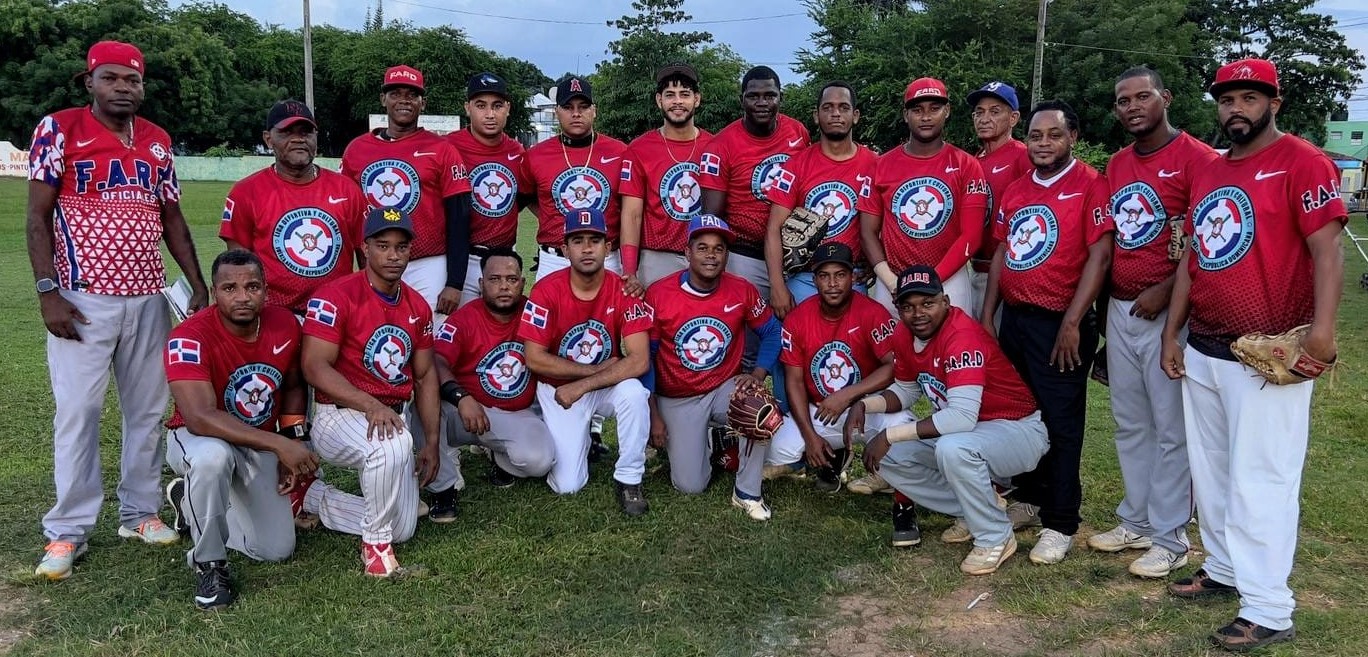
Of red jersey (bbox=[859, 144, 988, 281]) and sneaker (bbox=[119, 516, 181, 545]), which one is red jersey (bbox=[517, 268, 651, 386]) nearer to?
red jersey (bbox=[859, 144, 988, 281])

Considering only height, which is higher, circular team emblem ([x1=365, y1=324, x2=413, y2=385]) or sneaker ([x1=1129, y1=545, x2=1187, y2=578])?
circular team emblem ([x1=365, y1=324, x2=413, y2=385])

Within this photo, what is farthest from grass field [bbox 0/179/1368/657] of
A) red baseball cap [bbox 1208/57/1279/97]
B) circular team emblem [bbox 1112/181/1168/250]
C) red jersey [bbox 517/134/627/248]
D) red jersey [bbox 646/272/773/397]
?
red baseball cap [bbox 1208/57/1279/97]

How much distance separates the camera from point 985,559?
188 inches

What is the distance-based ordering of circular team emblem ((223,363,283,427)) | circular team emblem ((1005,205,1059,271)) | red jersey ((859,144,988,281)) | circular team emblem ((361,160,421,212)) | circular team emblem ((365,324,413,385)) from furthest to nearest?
circular team emblem ((361,160,421,212)) → red jersey ((859,144,988,281)) → circular team emblem ((365,324,413,385)) → circular team emblem ((1005,205,1059,271)) → circular team emblem ((223,363,283,427))

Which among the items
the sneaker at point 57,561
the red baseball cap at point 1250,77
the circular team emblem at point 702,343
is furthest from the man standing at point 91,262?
the red baseball cap at point 1250,77

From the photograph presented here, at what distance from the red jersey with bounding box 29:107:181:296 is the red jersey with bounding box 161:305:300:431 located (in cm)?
48

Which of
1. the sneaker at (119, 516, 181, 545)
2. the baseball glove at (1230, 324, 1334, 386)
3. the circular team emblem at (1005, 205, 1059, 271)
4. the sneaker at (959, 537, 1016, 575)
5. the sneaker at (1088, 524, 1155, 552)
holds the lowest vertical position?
the sneaker at (119, 516, 181, 545)

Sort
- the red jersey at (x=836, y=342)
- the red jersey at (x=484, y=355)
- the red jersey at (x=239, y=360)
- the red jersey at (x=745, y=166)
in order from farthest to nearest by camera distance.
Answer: the red jersey at (x=745, y=166), the red jersey at (x=484, y=355), the red jersey at (x=836, y=342), the red jersey at (x=239, y=360)

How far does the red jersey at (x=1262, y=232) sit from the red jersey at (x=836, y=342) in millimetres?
1922

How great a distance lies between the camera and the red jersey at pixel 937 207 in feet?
18.0

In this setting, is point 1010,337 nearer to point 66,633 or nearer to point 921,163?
point 921,163

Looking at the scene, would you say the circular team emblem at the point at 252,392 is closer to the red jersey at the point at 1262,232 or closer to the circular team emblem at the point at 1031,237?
the circular team emblem at the point at 1031,237

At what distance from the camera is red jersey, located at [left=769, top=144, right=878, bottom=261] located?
5.89 m

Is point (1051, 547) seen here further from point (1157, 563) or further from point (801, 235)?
point (801, 235)
